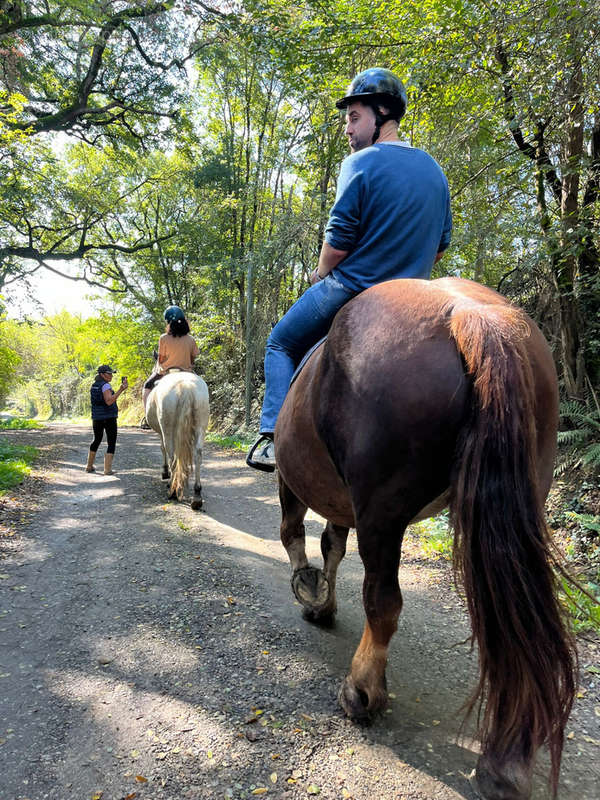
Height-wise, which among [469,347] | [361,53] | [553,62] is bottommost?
[469,347]

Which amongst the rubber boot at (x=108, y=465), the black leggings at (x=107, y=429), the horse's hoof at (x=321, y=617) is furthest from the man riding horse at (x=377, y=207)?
the rubber boot at (x=108, y=465)

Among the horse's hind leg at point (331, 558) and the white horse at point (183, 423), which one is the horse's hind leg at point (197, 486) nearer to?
the white horse at point (183, 423)

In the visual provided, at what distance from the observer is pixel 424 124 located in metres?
7.15

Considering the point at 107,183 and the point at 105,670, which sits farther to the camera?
the point at 107,183

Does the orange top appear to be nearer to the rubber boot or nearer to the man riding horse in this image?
the rubber boot

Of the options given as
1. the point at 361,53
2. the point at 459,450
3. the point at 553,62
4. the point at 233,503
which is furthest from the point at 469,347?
the point at 361,53

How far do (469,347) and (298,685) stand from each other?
209cm

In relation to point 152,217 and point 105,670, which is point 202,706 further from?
point 152,217

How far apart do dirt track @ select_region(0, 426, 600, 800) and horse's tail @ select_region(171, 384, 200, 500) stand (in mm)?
1685

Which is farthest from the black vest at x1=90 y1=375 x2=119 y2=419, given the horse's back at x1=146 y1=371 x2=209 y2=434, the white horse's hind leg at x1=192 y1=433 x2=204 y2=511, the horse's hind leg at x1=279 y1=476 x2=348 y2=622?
the horse's hind leg at x1=279 y1=476 x2=348 y2=622

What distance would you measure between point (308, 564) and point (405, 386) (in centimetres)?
196

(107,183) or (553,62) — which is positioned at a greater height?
(107,183)

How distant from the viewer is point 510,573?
1.54 metres

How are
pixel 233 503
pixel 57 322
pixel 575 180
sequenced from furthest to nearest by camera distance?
pixel 57 322
pixel 233 503
pixel 575 180
